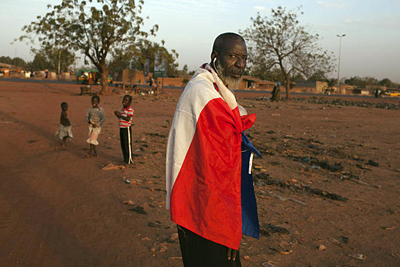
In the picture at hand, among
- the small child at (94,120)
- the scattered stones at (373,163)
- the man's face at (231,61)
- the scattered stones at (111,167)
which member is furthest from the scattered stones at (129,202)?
the scattered stones at (373,163)

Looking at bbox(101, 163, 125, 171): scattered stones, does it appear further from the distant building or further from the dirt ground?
the distant building

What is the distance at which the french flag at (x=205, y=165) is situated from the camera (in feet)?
6.20

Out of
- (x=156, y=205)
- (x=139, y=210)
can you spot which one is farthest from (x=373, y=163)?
(x=139, y=210)

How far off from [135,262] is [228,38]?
239 centimetres

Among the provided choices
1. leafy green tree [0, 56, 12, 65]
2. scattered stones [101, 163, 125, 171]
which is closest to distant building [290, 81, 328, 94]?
scattered stones [101, 163, 125, 171]

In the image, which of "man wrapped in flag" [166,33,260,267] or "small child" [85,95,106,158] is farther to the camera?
"small child" [85,95,106,158]

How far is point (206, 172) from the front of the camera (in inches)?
74.2

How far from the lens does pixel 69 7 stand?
969 inches

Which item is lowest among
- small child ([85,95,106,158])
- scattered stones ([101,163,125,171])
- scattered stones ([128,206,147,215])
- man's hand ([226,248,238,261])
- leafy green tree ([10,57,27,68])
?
scattered stones ([128,206,147,215])

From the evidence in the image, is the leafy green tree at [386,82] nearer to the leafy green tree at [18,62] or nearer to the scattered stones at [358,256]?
the leafy green tree at [18,62]

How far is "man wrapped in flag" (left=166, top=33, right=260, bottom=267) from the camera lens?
189cm

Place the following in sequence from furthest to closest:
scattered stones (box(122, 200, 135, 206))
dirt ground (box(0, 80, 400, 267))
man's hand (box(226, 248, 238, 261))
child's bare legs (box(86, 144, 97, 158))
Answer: child's bare legs (box(86, 144, 97, 158))
scattered stones (box(122, 200, 135, 206))
dirt ground (box(0, 80, 400, 267))
man's hand (box(226, 248, 238, 261))

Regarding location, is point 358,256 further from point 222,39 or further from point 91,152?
point 91,152

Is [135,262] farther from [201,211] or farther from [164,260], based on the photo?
[201,211]
